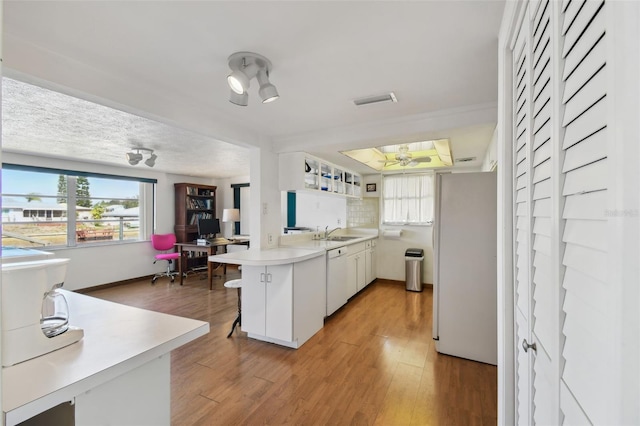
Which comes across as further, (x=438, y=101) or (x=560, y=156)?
(x=438, y=101)

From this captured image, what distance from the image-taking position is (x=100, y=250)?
5.18 m

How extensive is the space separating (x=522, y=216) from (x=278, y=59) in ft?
5.28

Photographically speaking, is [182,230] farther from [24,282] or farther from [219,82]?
[24,282]

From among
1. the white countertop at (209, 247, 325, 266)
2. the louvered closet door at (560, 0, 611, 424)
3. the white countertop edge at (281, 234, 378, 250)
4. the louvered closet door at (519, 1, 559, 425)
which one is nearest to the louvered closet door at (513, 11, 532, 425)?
the louvered closet door at (519, 1, 559, 425)

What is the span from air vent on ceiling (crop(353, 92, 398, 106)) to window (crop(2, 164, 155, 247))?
448cm

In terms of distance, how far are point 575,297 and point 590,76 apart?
471 millimetres

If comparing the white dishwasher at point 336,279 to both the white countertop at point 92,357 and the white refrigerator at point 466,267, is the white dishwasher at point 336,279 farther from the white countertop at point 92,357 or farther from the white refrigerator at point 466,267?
the white countertop at point 92,357

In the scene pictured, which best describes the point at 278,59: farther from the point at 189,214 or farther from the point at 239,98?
the point at 189,214

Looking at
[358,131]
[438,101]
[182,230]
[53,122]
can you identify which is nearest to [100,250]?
[182,230]

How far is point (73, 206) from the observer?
4.98 m

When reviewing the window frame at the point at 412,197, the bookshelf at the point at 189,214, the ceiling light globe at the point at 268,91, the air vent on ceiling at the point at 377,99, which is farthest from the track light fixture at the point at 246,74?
the bookshelf at the point at 189,214

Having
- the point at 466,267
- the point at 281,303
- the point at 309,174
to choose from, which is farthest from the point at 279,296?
the point at 466,267

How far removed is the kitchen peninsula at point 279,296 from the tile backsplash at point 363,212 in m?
2.54

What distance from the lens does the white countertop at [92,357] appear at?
2.69 ft
